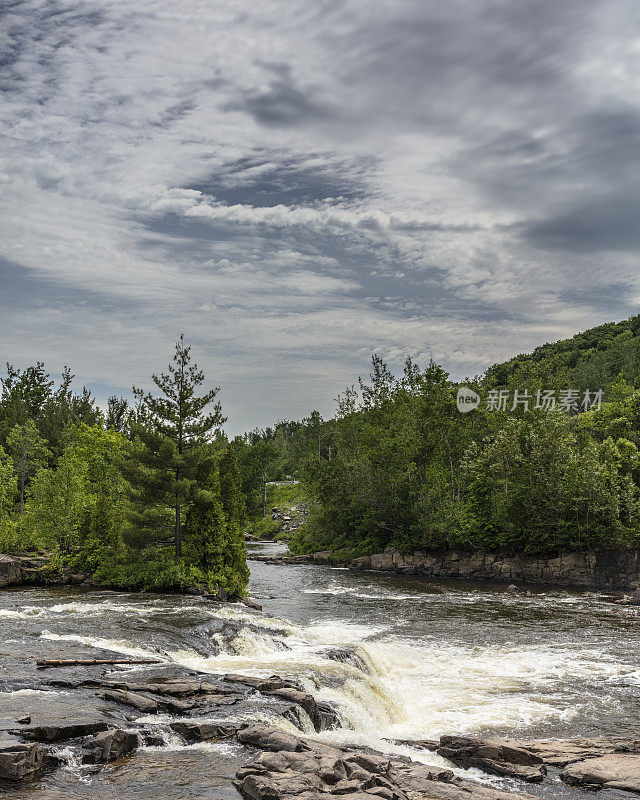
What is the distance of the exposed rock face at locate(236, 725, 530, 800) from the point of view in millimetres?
10219

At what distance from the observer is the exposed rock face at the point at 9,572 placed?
113 feet

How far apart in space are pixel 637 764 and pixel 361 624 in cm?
1781

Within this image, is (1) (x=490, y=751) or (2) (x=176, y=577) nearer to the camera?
(1) (x=490, y=751)

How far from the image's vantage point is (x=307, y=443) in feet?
421

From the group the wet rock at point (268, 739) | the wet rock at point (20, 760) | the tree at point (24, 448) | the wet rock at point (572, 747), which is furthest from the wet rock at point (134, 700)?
the tree at point (24, 448)

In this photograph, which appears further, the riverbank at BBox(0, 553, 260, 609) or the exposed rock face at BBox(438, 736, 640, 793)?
the riverbank at BBox(0, 553, 260, 609)

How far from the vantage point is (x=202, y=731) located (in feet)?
42.2

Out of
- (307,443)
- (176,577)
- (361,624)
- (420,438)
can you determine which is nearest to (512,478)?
(420,438)

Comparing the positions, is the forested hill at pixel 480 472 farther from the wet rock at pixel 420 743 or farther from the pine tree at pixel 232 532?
the wet rock at pixel 420 743

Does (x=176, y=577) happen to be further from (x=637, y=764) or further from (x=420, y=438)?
(x=420, y=438)

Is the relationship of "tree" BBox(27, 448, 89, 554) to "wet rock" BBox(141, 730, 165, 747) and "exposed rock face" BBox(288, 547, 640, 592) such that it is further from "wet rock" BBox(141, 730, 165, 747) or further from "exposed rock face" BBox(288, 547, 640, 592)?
"wet rock" BBox(141, 730, 165, 747)

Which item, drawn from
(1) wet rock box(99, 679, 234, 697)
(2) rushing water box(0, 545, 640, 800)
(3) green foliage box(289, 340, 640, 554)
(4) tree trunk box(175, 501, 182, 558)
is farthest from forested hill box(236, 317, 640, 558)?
(1) wet rock box(99, 679, 234, 697)

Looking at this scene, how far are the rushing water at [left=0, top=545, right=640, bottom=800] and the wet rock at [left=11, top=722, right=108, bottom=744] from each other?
2.75 feet

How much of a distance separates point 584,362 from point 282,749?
136m
